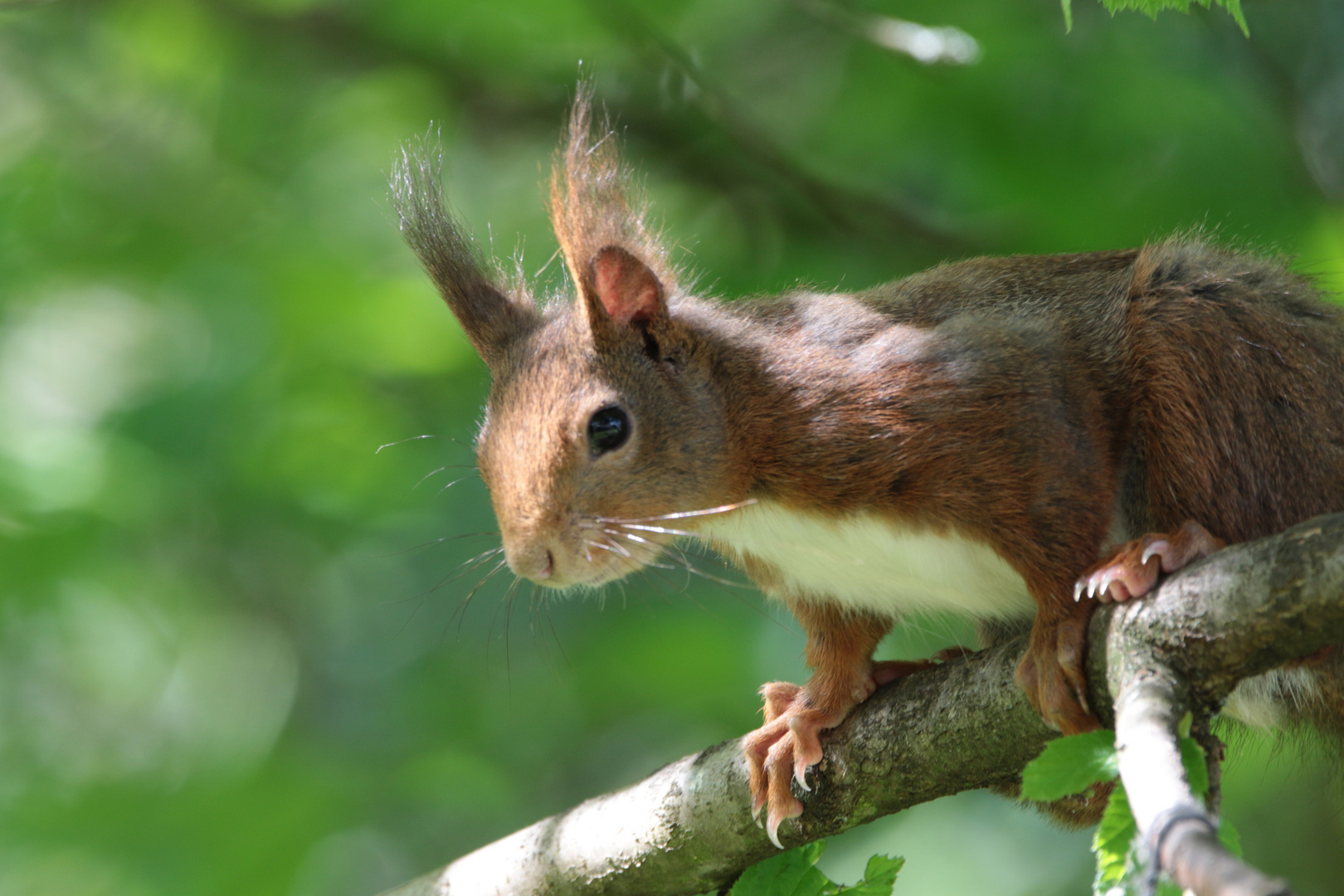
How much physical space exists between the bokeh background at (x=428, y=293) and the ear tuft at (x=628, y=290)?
1.36m

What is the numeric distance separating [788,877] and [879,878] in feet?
1.02

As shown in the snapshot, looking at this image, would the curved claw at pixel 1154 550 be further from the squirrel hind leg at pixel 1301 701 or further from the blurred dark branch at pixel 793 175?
the blurred dark branch at pixel 793 175

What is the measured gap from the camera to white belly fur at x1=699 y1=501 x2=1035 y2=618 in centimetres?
284

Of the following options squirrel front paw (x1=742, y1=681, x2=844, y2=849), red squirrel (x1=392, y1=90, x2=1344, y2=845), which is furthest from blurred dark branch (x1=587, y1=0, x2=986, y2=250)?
squirrel front paw (x1=742, y1=681, x2=844, y2=849)

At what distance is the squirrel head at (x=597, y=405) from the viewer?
2855 millimetres

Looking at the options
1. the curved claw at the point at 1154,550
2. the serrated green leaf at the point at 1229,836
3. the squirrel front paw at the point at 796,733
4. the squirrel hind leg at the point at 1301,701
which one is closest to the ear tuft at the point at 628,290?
the squirrel front paw at the point at 796,733

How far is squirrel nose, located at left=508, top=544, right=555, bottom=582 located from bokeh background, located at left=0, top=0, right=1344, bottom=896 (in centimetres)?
155

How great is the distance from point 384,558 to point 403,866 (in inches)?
85.4

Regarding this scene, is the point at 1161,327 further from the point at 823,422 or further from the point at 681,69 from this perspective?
the point at 681,69

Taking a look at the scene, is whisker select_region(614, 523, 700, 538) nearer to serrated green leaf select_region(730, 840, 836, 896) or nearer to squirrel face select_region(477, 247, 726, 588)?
squirrel face select_region(477, 247, 726, 588)

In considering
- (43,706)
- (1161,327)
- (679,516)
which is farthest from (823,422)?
(43,706)

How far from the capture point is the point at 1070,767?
74.5 inches

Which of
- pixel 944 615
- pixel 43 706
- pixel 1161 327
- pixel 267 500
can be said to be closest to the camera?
pixel 1161 327

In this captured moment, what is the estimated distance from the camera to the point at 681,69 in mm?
5145
